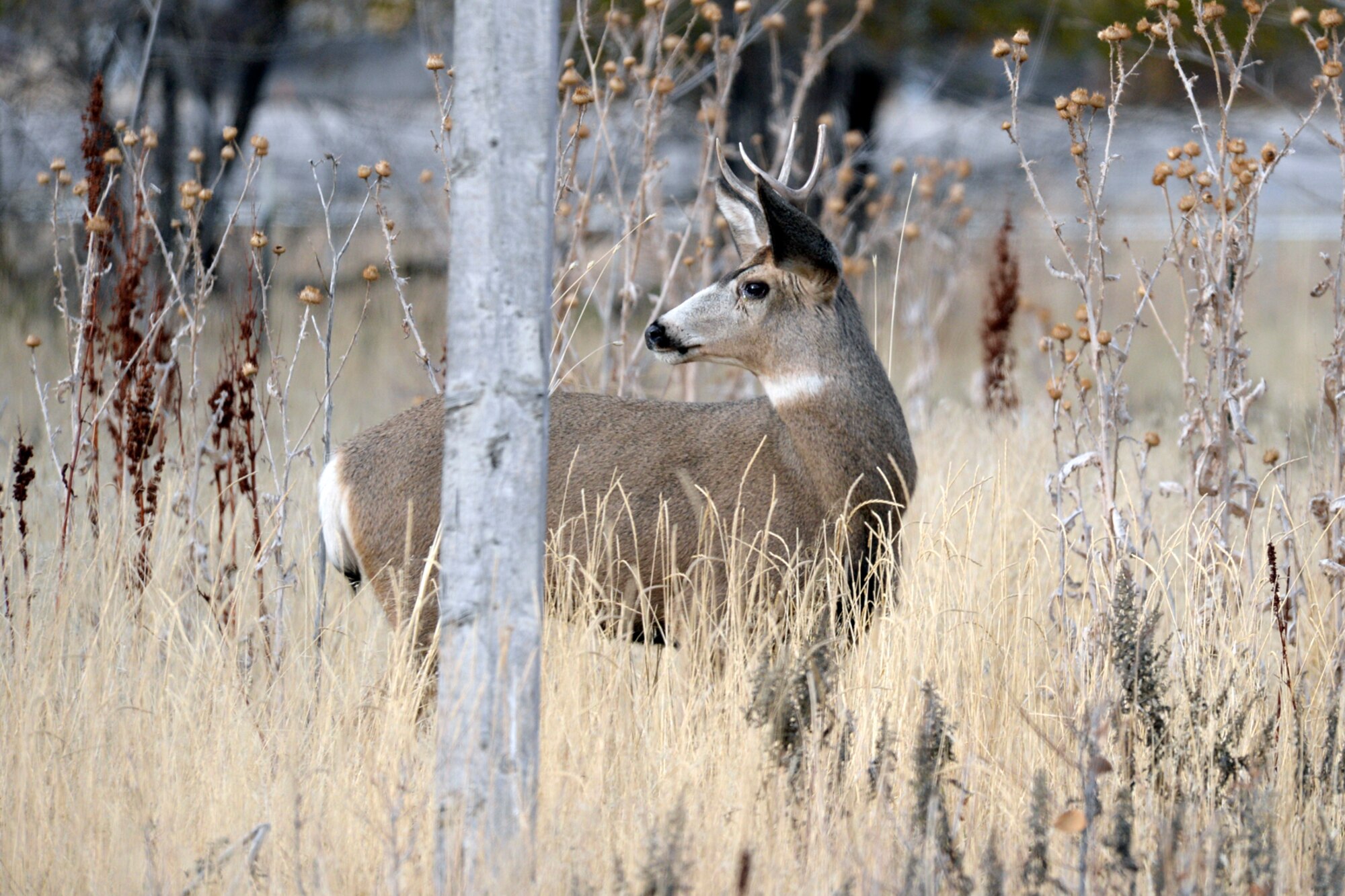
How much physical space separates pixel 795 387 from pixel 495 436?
200cm

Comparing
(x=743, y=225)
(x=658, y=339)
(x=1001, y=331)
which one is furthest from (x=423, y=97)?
(x=658, y=339)

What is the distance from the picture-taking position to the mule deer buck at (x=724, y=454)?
12.9 feet

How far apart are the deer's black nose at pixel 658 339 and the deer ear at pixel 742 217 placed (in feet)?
1.47

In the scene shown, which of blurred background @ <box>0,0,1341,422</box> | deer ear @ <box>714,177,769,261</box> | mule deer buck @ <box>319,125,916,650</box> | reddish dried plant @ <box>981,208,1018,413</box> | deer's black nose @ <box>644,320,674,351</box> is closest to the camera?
mule deer buck @ <box>319,125,916,650</box>

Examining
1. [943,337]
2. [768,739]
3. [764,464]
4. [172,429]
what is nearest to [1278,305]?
[943,337]

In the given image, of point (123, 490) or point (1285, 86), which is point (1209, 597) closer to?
point (123, 490)

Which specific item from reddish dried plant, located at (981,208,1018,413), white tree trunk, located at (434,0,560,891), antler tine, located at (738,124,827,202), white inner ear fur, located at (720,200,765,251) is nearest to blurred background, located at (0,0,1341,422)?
reddish dried plant, located at (981,208,1018,413)

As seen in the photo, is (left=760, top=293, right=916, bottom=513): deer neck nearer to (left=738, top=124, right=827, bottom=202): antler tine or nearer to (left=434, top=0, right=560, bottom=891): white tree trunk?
(left=738, top=124, right=827, bottom=202): antler tine

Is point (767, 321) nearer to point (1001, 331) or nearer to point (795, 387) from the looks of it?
point (795, 387)

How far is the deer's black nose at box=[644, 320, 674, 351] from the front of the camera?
427cm

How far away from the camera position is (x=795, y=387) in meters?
4.32

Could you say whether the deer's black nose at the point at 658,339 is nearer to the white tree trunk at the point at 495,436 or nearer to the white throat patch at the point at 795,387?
the white throat patch at the point at 795,387

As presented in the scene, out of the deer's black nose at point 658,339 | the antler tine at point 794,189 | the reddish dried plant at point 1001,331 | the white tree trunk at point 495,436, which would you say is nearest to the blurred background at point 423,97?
the reddish dried plant at point 1001,331

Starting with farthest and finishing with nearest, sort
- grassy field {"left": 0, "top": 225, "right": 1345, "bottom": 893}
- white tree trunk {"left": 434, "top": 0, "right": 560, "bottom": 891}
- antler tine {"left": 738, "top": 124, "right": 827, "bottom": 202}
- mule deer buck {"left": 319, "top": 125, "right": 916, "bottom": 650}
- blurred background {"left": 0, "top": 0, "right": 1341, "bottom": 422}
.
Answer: blurred background {"left": 0, "top": 0, "right": 1341, "bottom": 422} < antler tine {"left": 738, "top": 124, "right": 827, "bottom": 202} < mule deer buck {"left": 319, "top": 125, "right": 916, "bottom": 650} < grassy field {"left": 0, "top": 225, "right": 1345, "bottom": 893} < white tree trunk {"left": 434, "top": 0, "right": 560, "bottom": 891}
